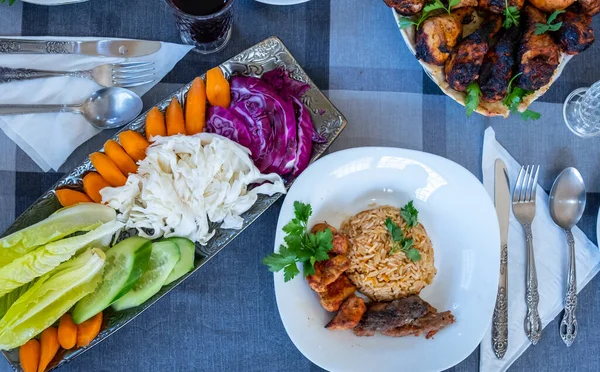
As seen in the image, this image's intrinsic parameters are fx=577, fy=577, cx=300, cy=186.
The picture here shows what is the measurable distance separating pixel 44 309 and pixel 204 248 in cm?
44

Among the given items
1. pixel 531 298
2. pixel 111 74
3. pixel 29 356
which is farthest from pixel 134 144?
pixel 531 298

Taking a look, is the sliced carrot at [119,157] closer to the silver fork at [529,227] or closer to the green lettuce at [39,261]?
the green lettuce at [39,261]

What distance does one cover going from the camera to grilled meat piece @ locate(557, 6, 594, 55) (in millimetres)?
1595

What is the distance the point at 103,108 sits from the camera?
169 cm

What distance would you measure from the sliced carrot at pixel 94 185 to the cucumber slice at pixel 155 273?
0.70 feet

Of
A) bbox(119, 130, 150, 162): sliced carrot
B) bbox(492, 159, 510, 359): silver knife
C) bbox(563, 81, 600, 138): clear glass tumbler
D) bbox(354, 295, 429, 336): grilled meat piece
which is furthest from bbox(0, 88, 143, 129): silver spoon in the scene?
bbox(563, 81, 600, 138): clear glass tumbler

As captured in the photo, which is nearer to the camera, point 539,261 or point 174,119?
point 174,119

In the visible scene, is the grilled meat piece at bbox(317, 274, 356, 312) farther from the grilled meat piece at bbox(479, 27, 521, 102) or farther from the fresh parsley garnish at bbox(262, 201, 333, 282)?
the grilled meat piece at bbox(479, 27, 521, 102)

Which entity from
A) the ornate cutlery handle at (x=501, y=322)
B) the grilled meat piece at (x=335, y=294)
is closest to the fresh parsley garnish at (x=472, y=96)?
the ornate cutlery handle at (x=501, y=322)

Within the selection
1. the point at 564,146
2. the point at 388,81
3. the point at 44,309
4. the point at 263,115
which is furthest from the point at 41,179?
the point at 564,146

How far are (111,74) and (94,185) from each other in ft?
1.19

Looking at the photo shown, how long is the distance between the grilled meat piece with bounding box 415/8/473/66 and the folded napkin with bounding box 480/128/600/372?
0.33 meters

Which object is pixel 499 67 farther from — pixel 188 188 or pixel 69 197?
pixel 69 197

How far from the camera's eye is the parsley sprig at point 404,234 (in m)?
1.65
